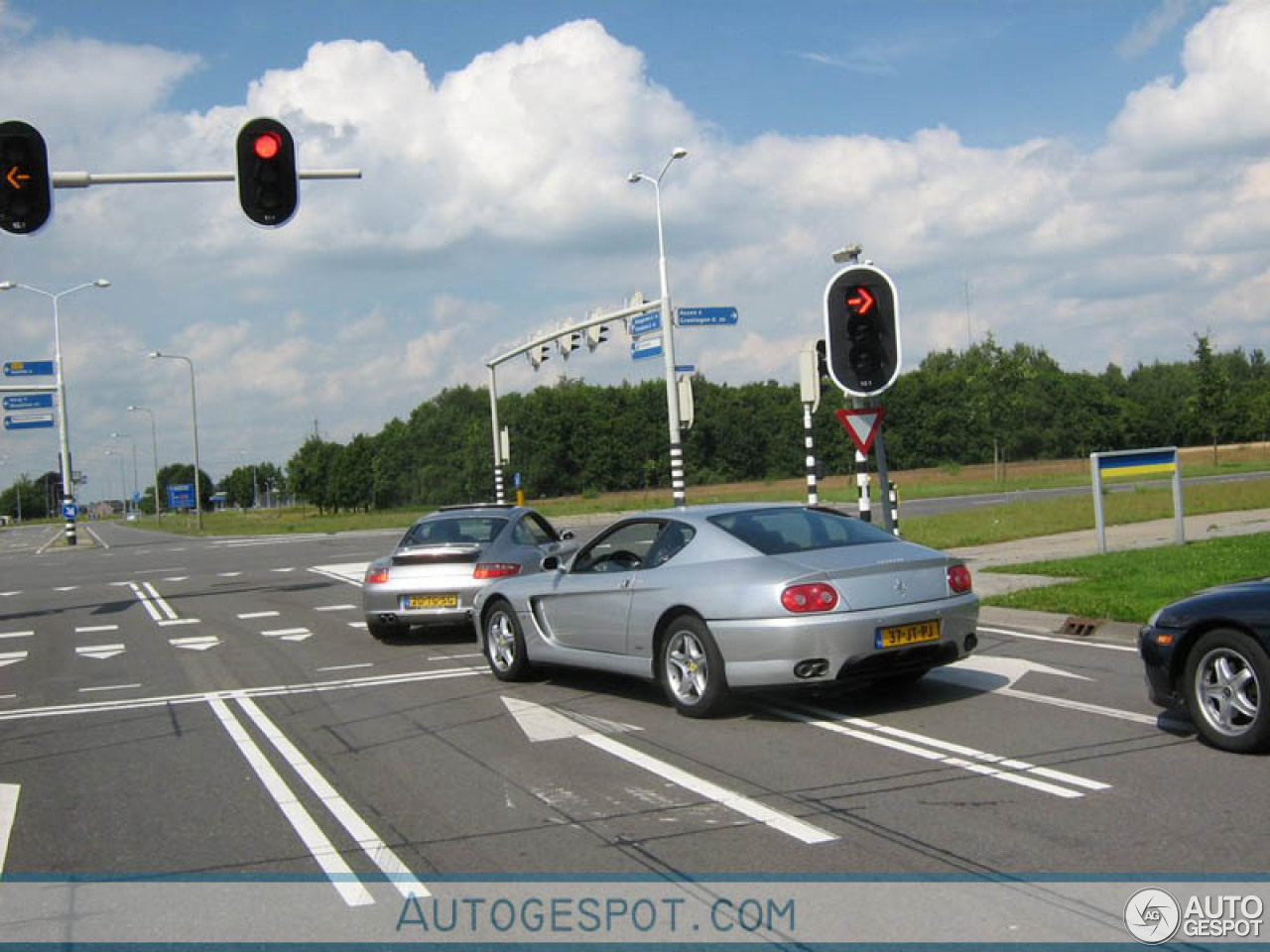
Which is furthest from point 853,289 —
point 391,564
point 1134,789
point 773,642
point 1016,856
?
point 1016,856

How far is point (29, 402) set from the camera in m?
51.8

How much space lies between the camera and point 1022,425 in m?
53.3

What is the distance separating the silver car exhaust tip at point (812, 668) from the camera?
7.25 meters

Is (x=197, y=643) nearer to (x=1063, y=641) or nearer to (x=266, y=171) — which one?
(x=266, y=171)

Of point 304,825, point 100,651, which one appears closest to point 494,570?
point 100,651

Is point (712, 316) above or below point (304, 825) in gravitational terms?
above

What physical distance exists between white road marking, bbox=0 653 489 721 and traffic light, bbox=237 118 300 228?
633cm

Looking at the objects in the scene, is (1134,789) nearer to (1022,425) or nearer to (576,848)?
(576,848)

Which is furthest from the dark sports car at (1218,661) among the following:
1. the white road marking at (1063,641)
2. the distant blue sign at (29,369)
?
the distant blue sign at (29,369)

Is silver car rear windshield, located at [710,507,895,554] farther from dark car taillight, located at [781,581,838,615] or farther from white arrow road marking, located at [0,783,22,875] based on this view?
white arrow road marking, located at [0,783,22,875]

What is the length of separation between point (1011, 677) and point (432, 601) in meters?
6.01

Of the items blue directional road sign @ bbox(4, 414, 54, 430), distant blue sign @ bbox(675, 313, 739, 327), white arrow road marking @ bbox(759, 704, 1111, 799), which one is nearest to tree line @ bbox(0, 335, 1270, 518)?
blue directional road sign @ bbox(4, 414, 54, 430)

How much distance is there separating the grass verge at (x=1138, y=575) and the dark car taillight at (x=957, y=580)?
143 inches

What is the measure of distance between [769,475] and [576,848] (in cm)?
9725
